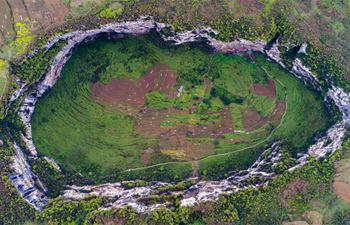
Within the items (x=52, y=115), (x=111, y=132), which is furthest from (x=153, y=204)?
(x=52, y=115)

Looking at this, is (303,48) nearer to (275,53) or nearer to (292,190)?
(275,53)

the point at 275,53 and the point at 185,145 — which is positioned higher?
the point at 275,53

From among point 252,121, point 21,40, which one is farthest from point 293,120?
point 21,40

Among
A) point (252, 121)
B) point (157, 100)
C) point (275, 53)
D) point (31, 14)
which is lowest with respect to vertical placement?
point (252, 121)

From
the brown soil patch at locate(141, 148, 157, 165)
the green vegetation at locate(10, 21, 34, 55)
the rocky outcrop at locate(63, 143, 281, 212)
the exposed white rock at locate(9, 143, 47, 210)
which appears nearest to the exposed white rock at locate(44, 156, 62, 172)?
the exposed white rock at locate(9, 143, 47, 210)

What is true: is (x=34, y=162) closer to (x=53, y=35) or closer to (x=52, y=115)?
(x=52, y=115)

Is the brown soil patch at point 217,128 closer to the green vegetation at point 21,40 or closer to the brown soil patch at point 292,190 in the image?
the brown soil patch at point 292,190
